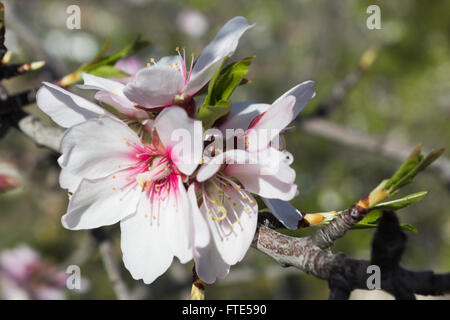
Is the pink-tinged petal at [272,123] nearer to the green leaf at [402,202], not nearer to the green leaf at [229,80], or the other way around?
the green leaf at [229,80]

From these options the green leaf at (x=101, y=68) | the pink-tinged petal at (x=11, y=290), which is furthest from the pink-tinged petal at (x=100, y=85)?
the pink-tinged petal at (x=11, y=290)

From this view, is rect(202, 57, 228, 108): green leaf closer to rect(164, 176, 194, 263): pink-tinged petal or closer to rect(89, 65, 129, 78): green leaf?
rect(164, 176, 194, 263): pink-tinged petal

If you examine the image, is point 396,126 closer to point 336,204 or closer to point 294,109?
point 336,204

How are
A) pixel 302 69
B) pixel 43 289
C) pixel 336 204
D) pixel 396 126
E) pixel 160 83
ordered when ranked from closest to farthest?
pixel 160 83
pixel 43 289
pixel 336 204
pixel 396 126
pixel 302 69

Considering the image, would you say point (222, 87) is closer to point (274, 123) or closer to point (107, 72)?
point (274, 123)
